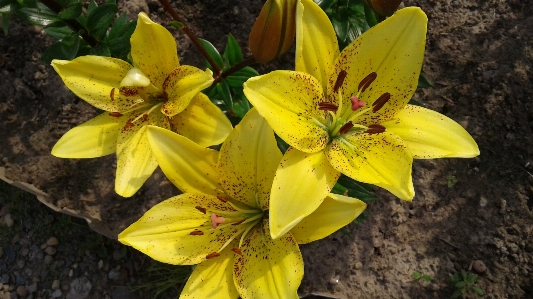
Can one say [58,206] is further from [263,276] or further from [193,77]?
[263,276]

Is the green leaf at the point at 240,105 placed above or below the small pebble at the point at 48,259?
above

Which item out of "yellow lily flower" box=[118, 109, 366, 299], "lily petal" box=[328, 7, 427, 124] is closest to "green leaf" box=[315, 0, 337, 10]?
"lily petal" box=[328, 7, 427, 124]

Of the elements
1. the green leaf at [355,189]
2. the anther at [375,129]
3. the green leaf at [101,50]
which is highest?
the anther at [375,129]

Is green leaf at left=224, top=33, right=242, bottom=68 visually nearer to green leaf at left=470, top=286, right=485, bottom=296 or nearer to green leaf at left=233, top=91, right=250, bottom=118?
green leaf at left=233, top=91, right=250, bottom=118

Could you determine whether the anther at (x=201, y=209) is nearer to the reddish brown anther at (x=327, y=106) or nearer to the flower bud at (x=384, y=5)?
the reddish brown anther at (x=327, y=106)

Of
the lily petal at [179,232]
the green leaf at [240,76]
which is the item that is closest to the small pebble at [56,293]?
the lily petal at [179,232]

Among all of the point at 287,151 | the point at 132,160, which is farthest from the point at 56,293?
the point at 287,151
